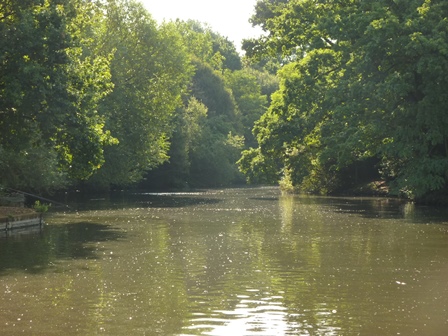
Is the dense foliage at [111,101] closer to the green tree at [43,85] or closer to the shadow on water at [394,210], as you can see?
the green tree at [43,85]

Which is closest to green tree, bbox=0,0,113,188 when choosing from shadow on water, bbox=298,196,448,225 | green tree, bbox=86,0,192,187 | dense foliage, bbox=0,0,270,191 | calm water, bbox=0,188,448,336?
dense foliage, bbox=0,0,270,191

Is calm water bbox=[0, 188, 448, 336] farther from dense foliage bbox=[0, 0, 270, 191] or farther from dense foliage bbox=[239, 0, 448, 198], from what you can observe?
dense foliage bbox=[239, 0, 448, 198]

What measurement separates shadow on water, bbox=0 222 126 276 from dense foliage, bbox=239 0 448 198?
19.5 m

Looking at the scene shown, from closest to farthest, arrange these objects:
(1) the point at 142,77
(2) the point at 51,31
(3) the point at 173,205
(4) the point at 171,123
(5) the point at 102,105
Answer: (2) the point at 51,31 < (3) the point at 173,205 < (5) the point at 102,105 < (1) the point at 142,77 < (4) the point at 171,123

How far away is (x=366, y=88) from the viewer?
47969mm

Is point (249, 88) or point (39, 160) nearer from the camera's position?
point (39, 160)

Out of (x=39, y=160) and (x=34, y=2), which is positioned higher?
(x=34, y=2)

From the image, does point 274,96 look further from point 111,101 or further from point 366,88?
point 366,88

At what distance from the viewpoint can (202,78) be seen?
119m

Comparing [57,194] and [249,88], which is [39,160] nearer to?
[57,194]

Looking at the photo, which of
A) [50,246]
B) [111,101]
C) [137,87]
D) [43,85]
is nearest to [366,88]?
[43,85]

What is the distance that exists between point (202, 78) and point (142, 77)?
145 ft

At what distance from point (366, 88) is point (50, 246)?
2519 centimetres

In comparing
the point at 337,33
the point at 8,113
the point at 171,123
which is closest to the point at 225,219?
the point at 8,113
